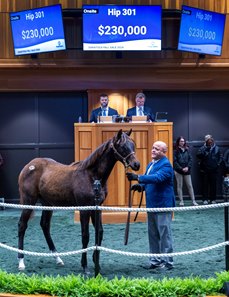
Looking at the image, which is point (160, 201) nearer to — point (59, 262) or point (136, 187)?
point (136, 187)

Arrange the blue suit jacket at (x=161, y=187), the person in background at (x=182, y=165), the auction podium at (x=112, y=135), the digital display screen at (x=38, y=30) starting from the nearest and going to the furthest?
the blue suit jacket at (x=161, y=187) → the auction podium at (x=112, y=135) → the digital display screen at (x=38, y=30) → the person in background at (x=182, y=165)

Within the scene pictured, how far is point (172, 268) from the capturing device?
26.1ft

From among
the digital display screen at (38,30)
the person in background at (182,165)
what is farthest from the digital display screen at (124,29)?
the person in background at (182,165)

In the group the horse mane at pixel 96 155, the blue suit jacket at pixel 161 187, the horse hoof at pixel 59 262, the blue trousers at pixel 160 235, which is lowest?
the horse hoof at pixel 59 262

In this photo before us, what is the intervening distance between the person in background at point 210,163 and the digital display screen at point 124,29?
8.84ft

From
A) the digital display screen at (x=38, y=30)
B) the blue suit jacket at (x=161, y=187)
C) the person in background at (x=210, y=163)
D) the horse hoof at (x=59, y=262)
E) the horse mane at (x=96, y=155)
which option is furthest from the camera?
the person in background at (x=210, y=163)

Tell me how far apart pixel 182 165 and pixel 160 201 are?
21.8ft

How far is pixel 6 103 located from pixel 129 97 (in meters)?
3.02

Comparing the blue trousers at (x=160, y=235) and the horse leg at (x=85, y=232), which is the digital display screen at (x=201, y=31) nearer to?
the blue trousers at (x=160, y=235)

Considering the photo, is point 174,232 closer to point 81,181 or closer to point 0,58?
point 81,181

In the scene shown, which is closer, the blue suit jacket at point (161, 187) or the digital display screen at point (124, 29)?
the blue suit jacket at point (161, 187)

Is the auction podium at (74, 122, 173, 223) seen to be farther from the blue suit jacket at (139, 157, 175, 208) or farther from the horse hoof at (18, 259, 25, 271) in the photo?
the horse hoof at (18, 259, 25, 271)

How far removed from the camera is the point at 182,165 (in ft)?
47.4

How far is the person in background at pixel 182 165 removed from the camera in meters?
14.4
